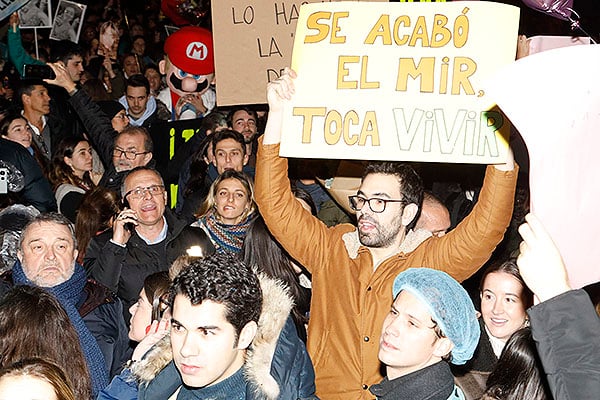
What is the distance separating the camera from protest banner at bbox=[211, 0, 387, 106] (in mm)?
5281

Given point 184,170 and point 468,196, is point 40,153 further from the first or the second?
point 468,196

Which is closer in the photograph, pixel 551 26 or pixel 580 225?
pixel 580 225

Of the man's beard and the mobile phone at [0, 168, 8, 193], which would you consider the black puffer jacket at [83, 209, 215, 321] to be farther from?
the man's beard

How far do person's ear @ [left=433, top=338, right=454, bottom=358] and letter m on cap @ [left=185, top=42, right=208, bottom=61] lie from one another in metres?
5.62

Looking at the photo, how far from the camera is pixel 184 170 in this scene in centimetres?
733

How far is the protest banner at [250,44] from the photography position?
5281mm

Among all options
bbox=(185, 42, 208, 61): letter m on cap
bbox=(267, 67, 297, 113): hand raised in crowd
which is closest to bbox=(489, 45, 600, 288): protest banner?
bbox=(267, 67, 297, 113): hand raised in crowd

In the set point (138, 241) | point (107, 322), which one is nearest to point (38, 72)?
point (138, 241)

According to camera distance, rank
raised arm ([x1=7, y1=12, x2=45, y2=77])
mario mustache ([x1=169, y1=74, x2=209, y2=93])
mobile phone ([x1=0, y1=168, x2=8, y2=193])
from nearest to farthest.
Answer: mobile phone ([x1=0, y1=168, x2=8, y2=193]), mario mustache ([x1=169, y1=74, x2=209, y2=93]), raised arm ([x1=7, y1=12, x2=45, y2=77])

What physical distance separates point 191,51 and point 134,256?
321cm

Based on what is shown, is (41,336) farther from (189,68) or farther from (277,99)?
(189,68)

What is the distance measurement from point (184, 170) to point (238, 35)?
217 centimetres

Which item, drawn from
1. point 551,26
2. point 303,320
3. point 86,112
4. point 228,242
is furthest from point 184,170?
point 551,26

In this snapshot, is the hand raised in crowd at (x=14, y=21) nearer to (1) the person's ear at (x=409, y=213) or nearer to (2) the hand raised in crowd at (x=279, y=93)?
(2) the hand raised in crowd at (x=279, y=93)
